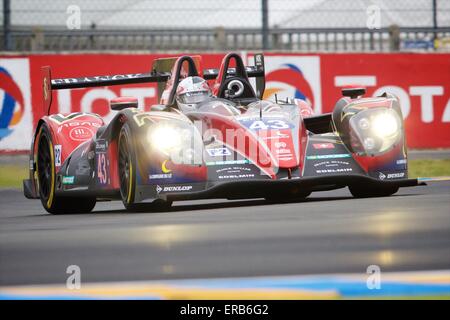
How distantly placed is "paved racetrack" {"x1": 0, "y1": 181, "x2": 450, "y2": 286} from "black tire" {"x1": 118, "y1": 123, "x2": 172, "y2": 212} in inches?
6.1

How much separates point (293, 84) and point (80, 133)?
655 centimetres

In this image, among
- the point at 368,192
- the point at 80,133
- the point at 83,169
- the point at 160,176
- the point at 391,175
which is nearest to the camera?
the point at 160,176

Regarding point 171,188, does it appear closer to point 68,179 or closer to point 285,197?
point 68,179

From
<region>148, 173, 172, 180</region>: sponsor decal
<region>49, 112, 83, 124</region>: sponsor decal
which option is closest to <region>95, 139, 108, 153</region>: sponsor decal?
<region>49, 112, 83, 124</region>: sponsor decal

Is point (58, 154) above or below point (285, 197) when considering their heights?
above

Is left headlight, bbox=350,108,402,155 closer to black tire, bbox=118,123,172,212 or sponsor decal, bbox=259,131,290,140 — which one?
sponsor decal, bbox=259,131,290,140

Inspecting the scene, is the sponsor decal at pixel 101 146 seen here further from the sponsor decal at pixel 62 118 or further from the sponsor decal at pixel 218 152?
the sponsor decal at pixel 218 152

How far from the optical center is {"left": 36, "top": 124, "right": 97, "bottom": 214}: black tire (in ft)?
34.8

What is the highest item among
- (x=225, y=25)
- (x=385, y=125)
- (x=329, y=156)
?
(x=225, y=25)

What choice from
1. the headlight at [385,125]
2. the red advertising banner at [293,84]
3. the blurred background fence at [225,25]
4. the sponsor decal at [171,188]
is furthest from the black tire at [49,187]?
the blurred background fence at [225,25]

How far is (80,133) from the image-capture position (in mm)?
10688

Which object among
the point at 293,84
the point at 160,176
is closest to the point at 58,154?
the point at 160,176

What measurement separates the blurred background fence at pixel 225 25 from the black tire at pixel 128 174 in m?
6.94
